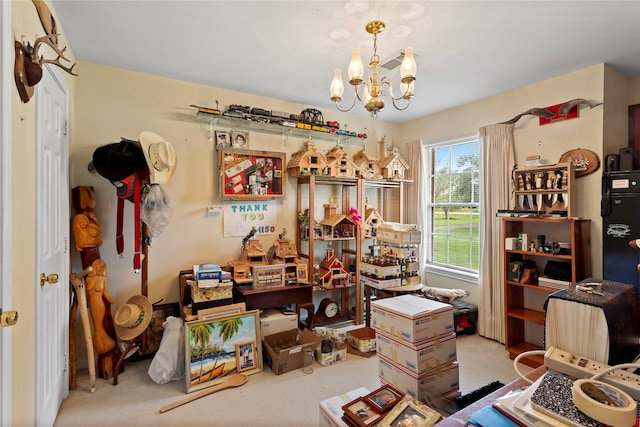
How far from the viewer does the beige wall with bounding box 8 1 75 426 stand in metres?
1.29

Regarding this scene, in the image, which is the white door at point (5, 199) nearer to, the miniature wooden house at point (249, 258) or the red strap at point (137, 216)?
the red strap at point (137, 216)

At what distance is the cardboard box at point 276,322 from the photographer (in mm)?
2930

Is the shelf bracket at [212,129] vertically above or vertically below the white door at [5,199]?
above

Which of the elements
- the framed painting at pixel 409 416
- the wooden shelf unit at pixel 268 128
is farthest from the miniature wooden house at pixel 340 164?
the framed painting at pixel 409 416

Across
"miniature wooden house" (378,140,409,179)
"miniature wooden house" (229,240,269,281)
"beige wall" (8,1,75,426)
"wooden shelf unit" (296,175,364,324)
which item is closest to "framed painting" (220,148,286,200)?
"wooden shelf unit" (296,175,364,324)

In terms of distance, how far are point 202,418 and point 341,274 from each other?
6.41ft

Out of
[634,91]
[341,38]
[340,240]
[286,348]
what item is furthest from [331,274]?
[634,91]

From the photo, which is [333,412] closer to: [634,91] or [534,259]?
[534,259]

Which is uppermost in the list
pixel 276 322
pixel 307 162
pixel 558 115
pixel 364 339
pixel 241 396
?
pixel 558 115

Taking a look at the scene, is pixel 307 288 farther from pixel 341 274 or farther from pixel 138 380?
pixel 138 380

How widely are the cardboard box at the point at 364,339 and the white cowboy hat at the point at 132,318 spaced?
186 centimetres

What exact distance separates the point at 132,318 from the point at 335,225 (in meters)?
2.15

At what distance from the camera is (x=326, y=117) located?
12.9 feet

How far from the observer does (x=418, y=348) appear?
1.73m
